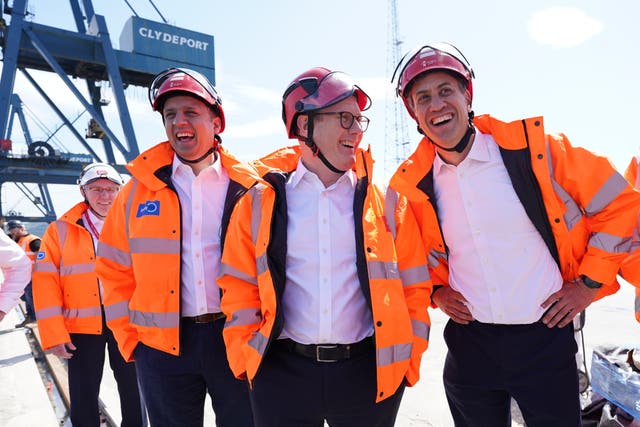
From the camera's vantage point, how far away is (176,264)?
2.25 m

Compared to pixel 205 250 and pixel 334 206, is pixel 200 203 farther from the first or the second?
pixel 334 206

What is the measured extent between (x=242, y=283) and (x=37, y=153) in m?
24.2

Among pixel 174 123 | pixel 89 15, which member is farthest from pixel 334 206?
pixel 89 15

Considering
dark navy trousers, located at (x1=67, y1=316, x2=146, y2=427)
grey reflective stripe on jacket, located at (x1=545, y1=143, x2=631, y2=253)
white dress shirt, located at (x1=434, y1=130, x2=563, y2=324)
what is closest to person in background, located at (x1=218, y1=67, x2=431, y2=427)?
white dress shirt, located at (x1=434, y1=130, x2=563, y2=324)

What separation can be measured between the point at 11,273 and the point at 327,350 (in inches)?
97.7

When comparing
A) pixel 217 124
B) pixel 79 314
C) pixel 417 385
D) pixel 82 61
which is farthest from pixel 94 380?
pixel 82 61

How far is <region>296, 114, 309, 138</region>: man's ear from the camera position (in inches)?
77.9

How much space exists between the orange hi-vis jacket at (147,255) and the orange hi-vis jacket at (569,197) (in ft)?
4.02

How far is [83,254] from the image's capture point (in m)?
3.41

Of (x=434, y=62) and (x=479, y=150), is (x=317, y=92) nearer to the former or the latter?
(x=434, y=62)

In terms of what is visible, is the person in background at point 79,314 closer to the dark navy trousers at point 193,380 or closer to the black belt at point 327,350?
the dark navy trousers at point 193,380

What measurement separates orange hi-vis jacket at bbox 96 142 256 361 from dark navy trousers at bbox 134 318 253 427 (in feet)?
0.26

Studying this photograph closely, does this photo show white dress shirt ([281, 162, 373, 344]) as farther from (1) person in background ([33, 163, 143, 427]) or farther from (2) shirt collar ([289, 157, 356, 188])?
(1) person in background ([33, 163, 143, 427])

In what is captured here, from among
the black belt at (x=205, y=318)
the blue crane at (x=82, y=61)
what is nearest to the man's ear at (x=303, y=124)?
the black belt at (x=205, y=318)
